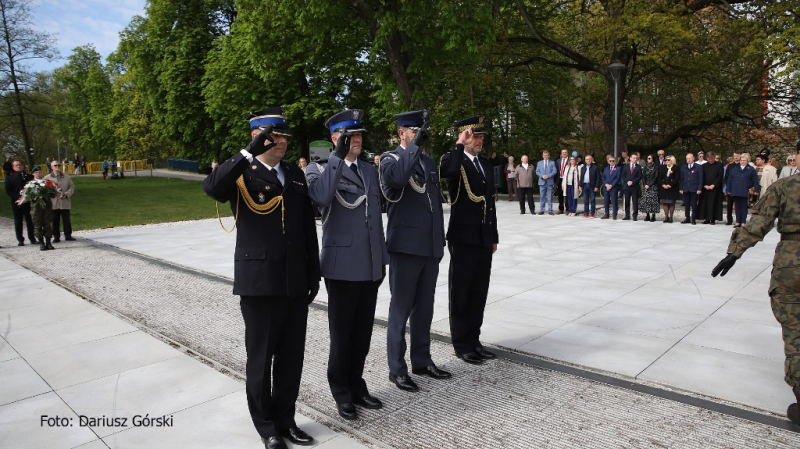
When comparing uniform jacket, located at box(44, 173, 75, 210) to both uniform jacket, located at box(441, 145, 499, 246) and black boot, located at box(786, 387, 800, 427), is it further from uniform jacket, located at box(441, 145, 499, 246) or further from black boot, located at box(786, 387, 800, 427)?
black boot, located at box(786, 387, 800, 427)

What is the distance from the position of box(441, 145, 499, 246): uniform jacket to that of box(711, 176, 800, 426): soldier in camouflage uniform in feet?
6.04

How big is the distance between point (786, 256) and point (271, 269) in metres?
3.39

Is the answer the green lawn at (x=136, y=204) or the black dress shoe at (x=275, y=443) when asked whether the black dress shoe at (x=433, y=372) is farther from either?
the green lawn at (x=136, y=204)

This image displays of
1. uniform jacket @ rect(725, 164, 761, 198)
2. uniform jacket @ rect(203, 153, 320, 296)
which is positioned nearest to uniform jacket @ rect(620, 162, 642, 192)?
uniform jacket @ rect(725, 164, 761, 198)

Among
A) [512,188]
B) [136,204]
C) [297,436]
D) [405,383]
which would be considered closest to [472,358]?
[405,383]

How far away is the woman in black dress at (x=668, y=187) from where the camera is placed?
1599 cm

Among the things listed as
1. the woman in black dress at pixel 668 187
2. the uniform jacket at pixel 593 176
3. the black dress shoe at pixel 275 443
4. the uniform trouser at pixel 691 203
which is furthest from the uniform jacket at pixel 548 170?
the black dress shoe at pixel 275 443

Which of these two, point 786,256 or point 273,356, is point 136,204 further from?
point 786,256

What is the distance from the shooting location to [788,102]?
21141 mm

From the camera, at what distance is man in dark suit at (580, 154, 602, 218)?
17.4 m

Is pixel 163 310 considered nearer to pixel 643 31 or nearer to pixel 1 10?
pixel 643 31

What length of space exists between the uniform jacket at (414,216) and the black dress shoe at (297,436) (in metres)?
1.49

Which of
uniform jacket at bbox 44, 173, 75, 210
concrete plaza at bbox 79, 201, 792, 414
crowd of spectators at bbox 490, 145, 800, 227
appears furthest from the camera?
crowd of spectators at bbox 490, 145, 800, 227

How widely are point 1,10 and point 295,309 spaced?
3856 cm
